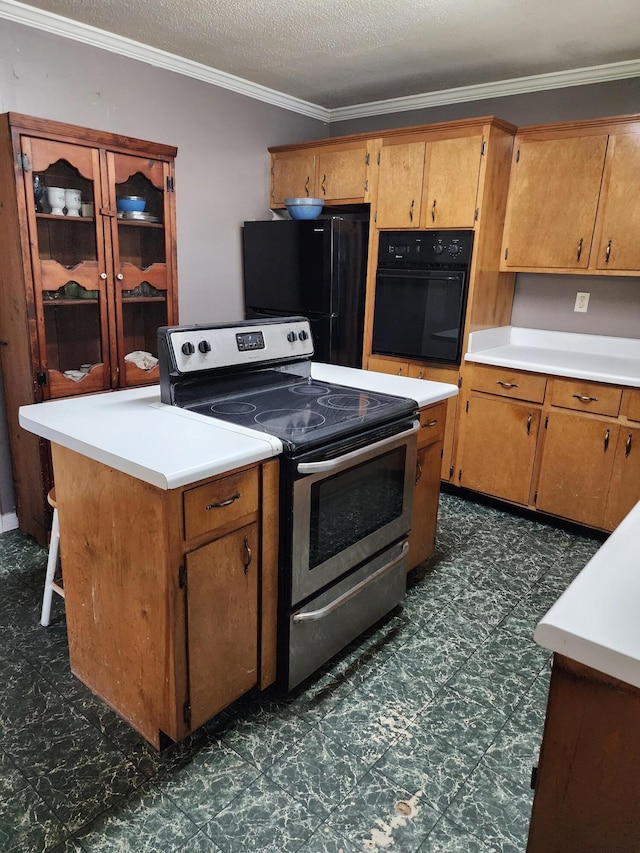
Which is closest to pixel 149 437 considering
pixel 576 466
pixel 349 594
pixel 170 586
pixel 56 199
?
pixel 170 586

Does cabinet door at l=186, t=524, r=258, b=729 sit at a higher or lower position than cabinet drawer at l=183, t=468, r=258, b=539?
lower

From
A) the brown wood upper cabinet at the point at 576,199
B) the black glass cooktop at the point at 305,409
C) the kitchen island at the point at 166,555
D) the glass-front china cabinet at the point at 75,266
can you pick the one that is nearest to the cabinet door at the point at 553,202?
the brown wood upper cabinet at the point at 576,199

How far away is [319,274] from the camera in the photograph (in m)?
3.64

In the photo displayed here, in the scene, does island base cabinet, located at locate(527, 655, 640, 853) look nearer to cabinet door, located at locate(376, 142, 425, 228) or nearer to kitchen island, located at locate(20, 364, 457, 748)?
kitchen island, located at locate(20, 364, 457, 748)

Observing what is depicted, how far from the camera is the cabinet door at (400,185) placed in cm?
339

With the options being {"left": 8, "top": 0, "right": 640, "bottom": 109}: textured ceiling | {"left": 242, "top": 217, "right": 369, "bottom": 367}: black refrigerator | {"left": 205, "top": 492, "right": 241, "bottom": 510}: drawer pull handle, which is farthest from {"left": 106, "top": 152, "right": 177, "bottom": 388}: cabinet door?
{"left": 205, "top": 492, "right": 241, "bottom": 510}: drawer pull handle

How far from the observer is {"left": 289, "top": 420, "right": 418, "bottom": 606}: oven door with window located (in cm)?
175

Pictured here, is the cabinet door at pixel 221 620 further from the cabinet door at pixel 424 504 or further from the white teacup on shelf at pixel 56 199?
the white teacup on shelf at pixel 56 199

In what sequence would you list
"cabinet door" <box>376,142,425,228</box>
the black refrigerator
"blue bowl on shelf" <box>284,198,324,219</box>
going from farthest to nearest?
1. "blue bowl on shelf" <box>284,198,324,219</box>
2. the black refrigerator
3. "cabinet door" <box>376,142,425,228</box>

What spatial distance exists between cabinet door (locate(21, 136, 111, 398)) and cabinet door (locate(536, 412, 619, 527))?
7.76 feet

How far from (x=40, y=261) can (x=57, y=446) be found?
121 cm

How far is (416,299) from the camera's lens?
3.50 meters

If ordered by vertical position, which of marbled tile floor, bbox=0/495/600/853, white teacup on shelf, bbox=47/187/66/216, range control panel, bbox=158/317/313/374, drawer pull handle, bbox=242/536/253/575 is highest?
white teacup on shelf, bbox=47/187/66/216

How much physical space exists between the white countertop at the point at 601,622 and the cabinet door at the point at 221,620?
0.97 m
